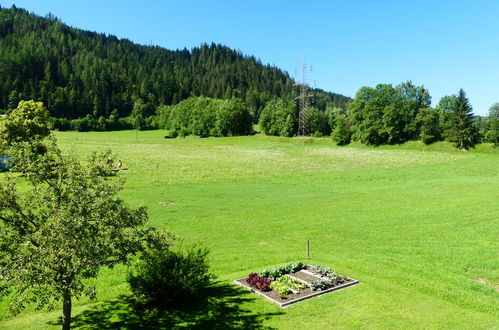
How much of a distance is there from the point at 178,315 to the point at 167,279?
1.52 metres

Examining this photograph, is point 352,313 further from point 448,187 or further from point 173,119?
point 173,119

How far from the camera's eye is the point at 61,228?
10.1 m

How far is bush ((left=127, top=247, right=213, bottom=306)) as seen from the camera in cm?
1479

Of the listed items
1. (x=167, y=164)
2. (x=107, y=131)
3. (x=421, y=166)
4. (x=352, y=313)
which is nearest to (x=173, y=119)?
(x=107, y=131)

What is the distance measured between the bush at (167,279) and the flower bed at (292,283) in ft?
8.53

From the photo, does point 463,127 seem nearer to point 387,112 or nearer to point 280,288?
point 387,112

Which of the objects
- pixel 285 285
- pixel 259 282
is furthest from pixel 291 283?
pixel 259 282

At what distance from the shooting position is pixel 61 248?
32.9 feet

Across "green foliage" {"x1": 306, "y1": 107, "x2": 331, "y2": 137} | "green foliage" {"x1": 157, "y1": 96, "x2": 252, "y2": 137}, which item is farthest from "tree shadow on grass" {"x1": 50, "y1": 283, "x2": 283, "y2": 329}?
"green foliage" {"x1": 157, "y1": 96, "x2": 252, "y2": 137}

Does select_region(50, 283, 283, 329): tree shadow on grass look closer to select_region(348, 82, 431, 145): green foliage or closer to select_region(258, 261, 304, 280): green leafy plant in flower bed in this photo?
select_region(258, 261, 304, 280): green leafy plant in flower bed

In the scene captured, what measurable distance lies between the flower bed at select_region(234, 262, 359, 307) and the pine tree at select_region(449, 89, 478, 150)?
87.2 meters

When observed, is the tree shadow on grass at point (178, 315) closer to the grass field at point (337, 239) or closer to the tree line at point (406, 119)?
the grass field at point (337, 239)

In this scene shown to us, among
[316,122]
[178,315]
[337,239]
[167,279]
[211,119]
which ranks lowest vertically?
[178,315]

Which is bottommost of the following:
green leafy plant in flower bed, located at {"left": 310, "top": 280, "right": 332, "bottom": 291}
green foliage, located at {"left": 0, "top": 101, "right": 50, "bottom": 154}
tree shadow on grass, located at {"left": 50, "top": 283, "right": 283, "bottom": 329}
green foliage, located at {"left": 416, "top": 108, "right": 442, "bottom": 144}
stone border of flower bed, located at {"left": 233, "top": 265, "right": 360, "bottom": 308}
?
tree shadow on grass, located at {"left": 50, "top": 283, "right": 283, "bottom": 329}
